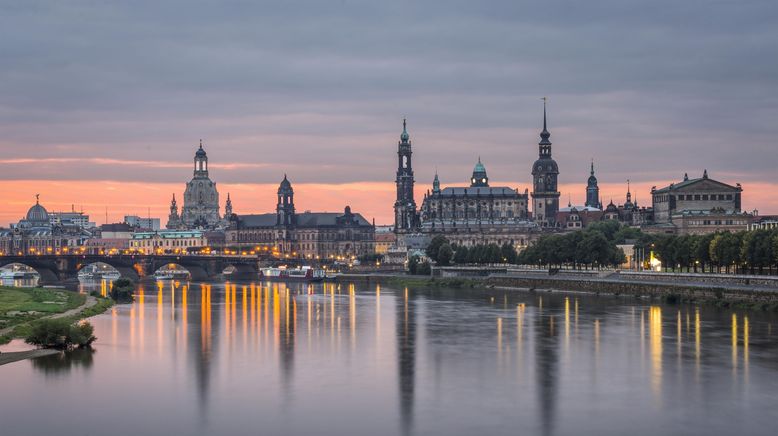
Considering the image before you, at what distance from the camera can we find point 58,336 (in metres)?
61.9

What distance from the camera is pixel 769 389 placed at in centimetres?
5006

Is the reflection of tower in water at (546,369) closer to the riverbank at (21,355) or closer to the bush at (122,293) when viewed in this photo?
the riverbank at (21,355)

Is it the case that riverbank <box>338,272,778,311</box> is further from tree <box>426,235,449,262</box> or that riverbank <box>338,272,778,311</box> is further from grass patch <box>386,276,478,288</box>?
tree <box>426,235,449,262</box>

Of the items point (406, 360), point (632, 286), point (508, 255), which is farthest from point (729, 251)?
point (508, 255)

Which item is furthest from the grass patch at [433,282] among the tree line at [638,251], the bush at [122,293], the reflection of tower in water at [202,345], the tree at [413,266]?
the reflection of tower in water at [202,345]

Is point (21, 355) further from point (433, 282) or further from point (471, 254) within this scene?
point (471, 254)

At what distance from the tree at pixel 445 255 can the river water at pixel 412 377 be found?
299ft

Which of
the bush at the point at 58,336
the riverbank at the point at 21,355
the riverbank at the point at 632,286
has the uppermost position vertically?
the riverbank at the point at 632,286

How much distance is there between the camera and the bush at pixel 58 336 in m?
61.2

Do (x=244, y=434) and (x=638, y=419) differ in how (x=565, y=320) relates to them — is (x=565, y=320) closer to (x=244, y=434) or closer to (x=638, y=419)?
(x=638, y=419)

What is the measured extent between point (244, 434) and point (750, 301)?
54531mm

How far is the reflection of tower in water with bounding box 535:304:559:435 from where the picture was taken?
4497cm

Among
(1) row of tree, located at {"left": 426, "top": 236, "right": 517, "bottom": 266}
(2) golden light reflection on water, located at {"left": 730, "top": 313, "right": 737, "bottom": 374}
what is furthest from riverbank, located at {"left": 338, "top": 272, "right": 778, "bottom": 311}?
(1) row of tree, located at {"left": 426, "top": 236, "right": 517, "bottom": 266}

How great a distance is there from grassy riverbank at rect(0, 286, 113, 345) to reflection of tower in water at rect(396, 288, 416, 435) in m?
20.5
